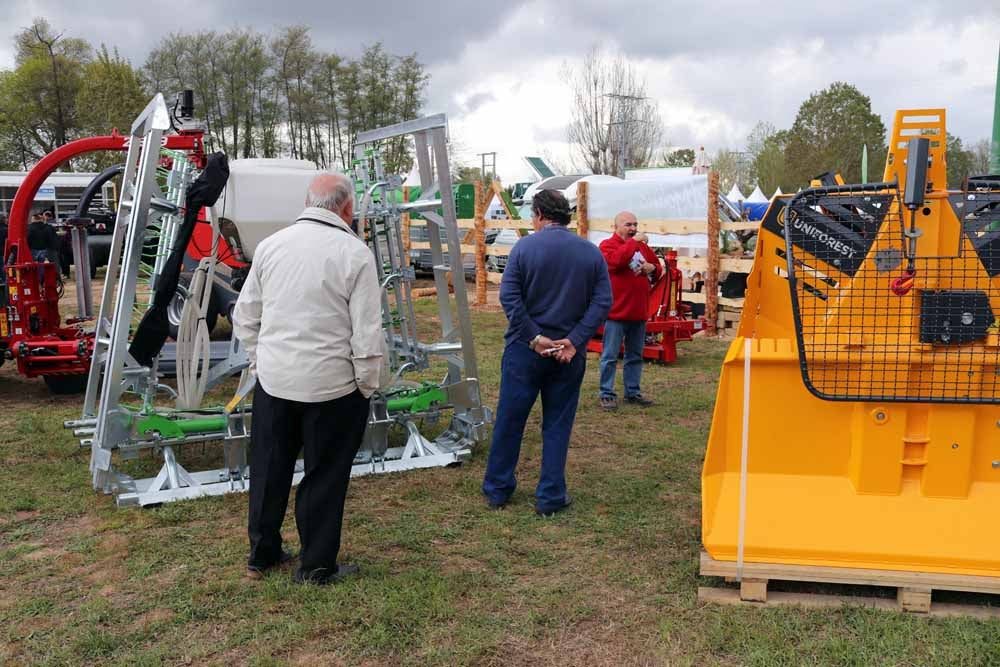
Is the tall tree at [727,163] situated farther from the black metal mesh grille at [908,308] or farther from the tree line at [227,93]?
the black metal mesh grille at [908,308]

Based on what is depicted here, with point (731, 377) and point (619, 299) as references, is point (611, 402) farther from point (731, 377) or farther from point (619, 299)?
point (731, 377)

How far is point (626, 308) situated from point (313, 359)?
14.7ft

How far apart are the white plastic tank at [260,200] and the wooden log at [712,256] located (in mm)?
5158

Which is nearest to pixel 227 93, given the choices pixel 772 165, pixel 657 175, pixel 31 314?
pixel 657 175

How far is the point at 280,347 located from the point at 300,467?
202 cm

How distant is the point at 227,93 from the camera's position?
103ft

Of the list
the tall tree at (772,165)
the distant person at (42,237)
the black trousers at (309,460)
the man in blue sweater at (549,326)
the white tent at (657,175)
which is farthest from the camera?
the tall tree at (772,165)

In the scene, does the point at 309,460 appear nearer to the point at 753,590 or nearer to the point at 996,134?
the point at 753,590

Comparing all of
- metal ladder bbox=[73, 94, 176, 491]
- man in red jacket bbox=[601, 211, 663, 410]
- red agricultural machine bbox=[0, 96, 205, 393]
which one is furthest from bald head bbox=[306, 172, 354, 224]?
red agricultural machine bbox=[0, 96, 205, 393]

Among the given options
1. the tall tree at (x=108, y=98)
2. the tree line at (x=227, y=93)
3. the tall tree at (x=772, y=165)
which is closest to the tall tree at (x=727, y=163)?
the tall tree at (x=772, y=165)

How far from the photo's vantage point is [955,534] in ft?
12.1

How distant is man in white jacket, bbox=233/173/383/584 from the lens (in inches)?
146

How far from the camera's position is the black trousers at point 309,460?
3.81m

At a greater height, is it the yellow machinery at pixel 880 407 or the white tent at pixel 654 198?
the white tent at pixel 654 198
